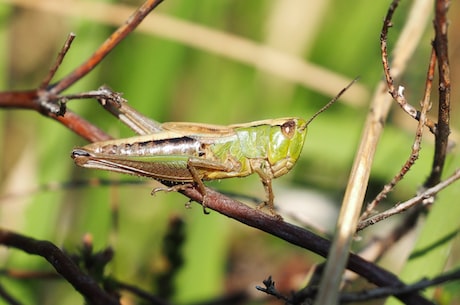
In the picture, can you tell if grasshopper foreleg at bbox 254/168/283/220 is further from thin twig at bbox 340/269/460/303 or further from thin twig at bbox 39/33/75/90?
thin twig at bbox 39/33/75/90

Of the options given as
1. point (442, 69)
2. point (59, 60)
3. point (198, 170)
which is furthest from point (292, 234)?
point (59, 60)

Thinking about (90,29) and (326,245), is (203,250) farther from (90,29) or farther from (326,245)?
(326,245)

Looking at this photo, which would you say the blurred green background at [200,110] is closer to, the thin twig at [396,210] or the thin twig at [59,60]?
the thin twig at [59,60]

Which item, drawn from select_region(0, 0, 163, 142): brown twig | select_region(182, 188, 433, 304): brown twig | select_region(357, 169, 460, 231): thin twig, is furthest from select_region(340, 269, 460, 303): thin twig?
select_region(0, 0, 163, 142): brown twig

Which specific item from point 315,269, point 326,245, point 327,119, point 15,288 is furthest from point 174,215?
point 327,119

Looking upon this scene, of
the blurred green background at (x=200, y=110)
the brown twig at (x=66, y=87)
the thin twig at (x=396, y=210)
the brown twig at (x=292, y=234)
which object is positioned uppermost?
the blurred green background at (x=200, y=110)

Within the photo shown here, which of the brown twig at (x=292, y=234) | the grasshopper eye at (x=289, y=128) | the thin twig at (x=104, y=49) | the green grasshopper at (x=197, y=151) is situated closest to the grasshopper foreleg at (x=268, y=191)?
the green grasshopper at (x=197, y=151)

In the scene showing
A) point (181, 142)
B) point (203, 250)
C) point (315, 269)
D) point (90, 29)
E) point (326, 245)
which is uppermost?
point (90, 29)
